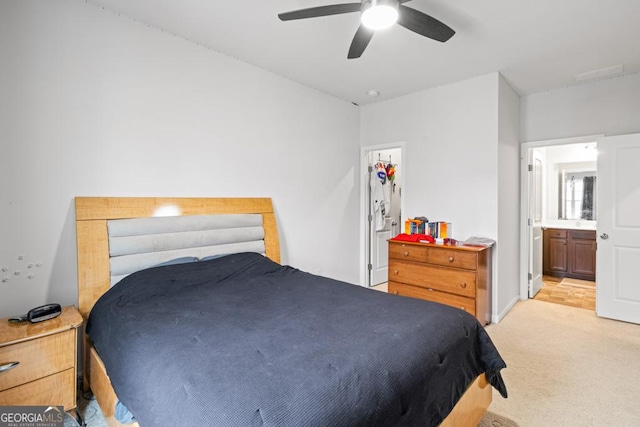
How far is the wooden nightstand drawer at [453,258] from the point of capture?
3.08 metres

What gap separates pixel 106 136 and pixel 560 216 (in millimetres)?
Answer: 6544

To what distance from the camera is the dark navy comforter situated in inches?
40.8

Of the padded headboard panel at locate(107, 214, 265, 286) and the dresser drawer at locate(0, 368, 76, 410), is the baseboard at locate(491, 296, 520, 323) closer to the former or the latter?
the padded headboard panel at locate(107, 214, 265, 286)

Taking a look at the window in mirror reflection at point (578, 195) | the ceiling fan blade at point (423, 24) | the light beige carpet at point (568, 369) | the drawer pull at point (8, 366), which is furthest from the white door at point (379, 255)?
the drawer pull at point (8, 366)

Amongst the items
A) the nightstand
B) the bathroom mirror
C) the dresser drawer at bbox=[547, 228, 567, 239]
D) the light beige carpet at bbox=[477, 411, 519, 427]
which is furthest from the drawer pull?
the bathroom mirror

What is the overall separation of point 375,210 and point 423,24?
2.86 m

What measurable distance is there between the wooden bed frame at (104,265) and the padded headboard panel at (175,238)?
0.06m

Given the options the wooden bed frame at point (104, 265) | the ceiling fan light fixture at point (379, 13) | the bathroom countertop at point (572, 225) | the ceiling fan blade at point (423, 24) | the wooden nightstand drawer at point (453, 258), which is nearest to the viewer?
the wooden bed frame at point (104, 265)

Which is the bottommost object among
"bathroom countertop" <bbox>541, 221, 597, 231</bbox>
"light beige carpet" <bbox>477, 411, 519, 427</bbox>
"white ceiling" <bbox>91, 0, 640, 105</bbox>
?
"light beige carpet" <bbox>477, 411, 519, 427</bbox>

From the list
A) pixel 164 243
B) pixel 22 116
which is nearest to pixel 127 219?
pixel 164 243

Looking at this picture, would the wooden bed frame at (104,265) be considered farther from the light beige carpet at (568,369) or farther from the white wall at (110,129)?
the light beige carpet at (568,369)

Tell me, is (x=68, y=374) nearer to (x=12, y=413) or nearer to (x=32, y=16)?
(x=12, y=413)

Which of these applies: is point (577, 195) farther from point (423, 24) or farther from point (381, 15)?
point (381, 15)

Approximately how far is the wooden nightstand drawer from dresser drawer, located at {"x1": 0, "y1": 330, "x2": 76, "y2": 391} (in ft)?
10.1
